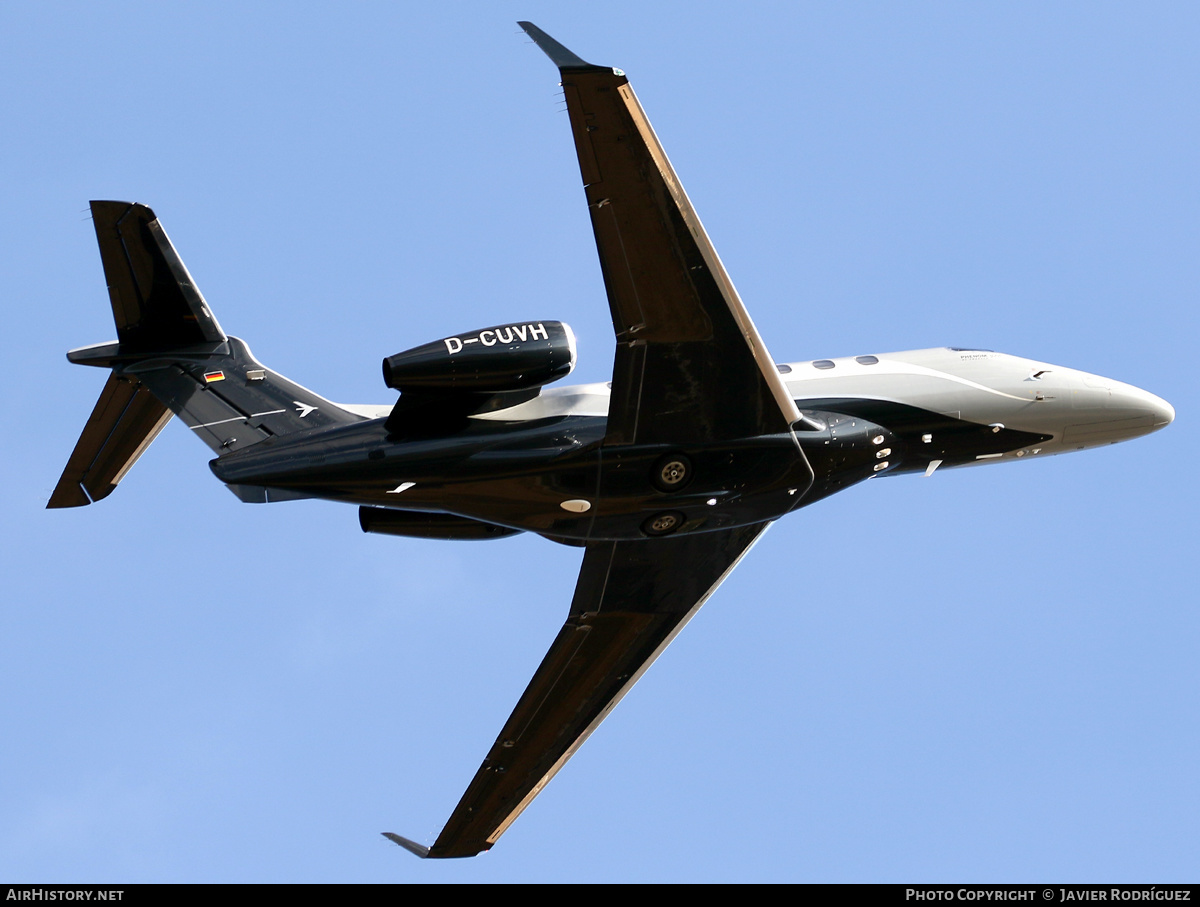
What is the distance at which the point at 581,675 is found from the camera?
24.0 m

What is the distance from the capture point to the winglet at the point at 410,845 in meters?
23.6

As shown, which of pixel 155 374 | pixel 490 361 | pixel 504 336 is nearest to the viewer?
pixel 490 361

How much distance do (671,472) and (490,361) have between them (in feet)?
10.8

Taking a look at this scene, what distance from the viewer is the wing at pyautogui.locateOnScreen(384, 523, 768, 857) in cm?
2383

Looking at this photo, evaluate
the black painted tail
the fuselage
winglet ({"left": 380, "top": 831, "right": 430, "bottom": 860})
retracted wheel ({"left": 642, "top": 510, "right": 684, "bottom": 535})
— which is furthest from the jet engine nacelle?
winglet ({"left": 380, "top": 831, "right": 430, "bottom": 860})

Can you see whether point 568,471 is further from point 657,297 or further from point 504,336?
point 657,297

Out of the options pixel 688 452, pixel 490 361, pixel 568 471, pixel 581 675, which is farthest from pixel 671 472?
pixel 581 675

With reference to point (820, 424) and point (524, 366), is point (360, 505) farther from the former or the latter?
point (820, 424)

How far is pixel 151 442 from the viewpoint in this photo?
24031 mm

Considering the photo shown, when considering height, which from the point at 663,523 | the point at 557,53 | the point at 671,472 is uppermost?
the point at 557,53

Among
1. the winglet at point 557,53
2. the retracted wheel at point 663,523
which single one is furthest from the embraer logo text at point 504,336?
the winglet at point 557,53

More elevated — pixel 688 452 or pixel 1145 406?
pixel 1145 406

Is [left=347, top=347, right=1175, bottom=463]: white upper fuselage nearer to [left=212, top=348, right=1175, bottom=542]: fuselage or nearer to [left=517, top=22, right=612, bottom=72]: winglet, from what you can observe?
[left=212, top=348, right=1175, bottom=542]: fuselage

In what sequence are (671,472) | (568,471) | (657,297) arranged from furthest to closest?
(671,472), (568,471), (657,297)
